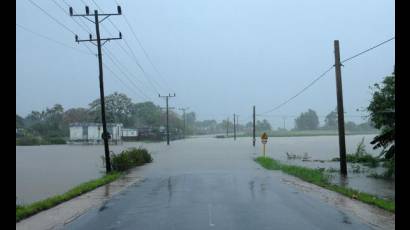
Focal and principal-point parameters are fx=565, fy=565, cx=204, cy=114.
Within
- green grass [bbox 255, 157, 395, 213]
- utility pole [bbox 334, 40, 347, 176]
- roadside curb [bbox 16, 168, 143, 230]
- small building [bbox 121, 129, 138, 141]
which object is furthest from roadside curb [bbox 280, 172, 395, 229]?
small building [bbox 121, 129, 138, 141]

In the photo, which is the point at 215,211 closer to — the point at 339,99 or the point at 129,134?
the point at 339,99

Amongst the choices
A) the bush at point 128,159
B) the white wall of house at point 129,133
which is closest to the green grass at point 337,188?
the bush at point 128,159

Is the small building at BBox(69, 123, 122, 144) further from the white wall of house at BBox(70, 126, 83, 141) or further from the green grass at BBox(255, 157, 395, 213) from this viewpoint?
the green grass at BBox(255, 157, 395, 213)

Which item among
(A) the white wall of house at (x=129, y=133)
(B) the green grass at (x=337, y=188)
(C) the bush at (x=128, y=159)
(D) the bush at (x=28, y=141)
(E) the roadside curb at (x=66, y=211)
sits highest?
(A) the white wall of house at (x=129, y=133)

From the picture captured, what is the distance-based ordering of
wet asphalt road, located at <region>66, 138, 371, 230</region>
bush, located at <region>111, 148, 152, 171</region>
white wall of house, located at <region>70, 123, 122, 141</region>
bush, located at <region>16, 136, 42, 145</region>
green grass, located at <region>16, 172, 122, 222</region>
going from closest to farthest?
wet asphalt road, located at <region>66, 138, 371, 230</region>, green grass, located at <region>16, 172, 122, 222</region>, bush, located at <region>111, 148, 152, 171</region>, bush, located at <region>16, 136, 42, 145</region>, white wall of house, located at <region>70, 123, 122, 141</region>

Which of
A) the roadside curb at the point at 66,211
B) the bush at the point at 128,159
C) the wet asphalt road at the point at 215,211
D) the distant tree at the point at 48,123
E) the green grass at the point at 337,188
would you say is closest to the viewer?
the wet asphalt road at the point at 215,211

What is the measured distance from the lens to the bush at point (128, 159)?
33094mm

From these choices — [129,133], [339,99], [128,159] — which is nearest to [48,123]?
[129,133]

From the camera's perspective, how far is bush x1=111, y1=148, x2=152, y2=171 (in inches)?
1303

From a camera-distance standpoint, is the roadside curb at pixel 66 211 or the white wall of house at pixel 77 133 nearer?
the roadside curb at pixel 66 211

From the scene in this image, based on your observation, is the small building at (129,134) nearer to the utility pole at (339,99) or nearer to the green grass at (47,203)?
the utility pole at (339,99)

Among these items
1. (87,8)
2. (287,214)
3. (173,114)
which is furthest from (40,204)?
(173,114)

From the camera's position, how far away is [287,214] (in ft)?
43.4

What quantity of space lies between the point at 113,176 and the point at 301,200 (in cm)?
1339
